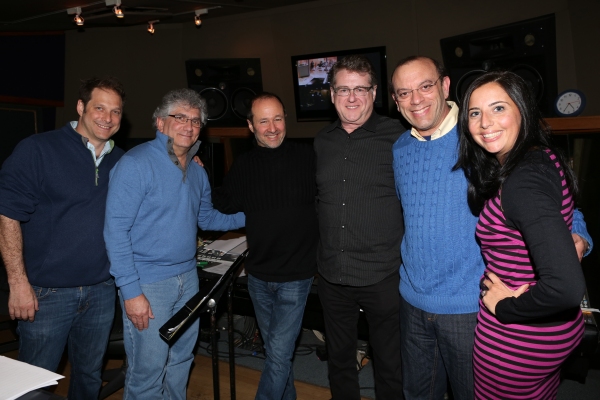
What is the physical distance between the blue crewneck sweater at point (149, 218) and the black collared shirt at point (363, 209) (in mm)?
645

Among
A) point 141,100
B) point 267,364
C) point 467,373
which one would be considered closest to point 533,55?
point 467,373

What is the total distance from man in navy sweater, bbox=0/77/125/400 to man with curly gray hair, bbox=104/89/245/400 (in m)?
0.16

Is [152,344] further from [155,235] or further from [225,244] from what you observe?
[225,244]

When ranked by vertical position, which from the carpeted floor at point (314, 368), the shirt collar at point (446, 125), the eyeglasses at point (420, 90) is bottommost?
the carpeted floor at point (314, 368)

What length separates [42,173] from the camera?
1911 mm

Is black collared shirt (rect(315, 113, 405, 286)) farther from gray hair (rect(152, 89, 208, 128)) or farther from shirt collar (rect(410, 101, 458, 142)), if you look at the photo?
gray hair (rect(152, 89, 208, 128))

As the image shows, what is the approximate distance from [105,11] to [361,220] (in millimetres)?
3645

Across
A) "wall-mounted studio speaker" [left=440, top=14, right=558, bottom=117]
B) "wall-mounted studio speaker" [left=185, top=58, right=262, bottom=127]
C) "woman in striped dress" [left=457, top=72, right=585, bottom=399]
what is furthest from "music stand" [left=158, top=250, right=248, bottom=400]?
"wall-mounted studio speaker" [left=185, top=58, right=262, bottom=127]

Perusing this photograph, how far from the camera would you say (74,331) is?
2107 millimetres

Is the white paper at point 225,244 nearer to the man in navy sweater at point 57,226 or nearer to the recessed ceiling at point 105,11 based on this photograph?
the man in navy sweater at point 57,226

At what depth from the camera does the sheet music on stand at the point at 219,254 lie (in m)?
2.86

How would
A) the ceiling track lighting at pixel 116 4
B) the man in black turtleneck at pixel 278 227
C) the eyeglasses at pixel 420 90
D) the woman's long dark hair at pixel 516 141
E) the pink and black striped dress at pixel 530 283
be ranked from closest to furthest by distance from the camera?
the pink and black striped dress at pixel 530 283 → the woman's long dark hair at pixel 516 141 → the eyeglasses at pixel 420 90 → the man in black turtleneck at pixel 278 227 → the ceiling track lighting at pixel 116 4

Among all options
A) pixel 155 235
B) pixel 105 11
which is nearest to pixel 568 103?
pixel 155 235

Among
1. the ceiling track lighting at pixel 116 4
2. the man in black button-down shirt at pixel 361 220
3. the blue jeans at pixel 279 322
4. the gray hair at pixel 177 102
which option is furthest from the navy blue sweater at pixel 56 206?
the ceiling track lighting at pixel 116 4
